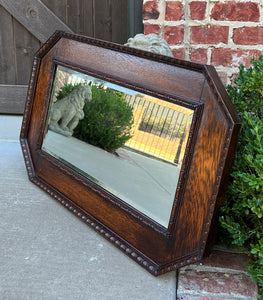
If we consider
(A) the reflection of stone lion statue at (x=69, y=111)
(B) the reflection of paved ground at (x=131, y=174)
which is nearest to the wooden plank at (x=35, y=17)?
(A) the reflection of stone lion statue at (x=69, y=111)

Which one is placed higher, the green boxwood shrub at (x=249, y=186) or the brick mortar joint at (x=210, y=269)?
the green boxwood shrub at (x=249, y=186)

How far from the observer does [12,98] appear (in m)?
2.90

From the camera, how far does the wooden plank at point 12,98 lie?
2.88 meters

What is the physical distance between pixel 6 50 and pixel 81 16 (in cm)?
67

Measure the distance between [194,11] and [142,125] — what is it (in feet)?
3.31

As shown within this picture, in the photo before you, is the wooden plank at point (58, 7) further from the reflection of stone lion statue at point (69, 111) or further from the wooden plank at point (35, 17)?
the reflection of stone lion statue at point (69, 111)

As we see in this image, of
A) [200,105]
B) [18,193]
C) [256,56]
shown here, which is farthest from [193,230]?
[256,56]

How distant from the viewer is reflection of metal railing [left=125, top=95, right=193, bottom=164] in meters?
1.17

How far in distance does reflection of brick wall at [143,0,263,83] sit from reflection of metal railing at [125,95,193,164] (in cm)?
88

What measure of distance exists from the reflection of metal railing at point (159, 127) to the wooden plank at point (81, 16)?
5.04ft

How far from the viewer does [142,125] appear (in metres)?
1.32

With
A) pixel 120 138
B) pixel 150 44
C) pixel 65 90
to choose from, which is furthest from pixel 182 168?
pixel 65 90

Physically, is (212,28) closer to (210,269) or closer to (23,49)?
(210,269)

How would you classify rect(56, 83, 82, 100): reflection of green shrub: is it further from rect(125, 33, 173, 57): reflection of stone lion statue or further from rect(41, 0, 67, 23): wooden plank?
rect(41, 0, 67, 23): wooden plank
